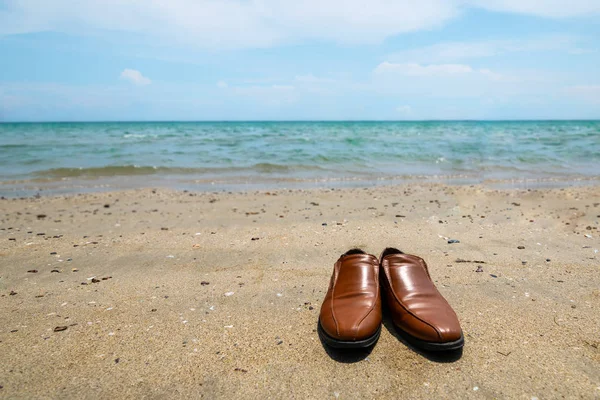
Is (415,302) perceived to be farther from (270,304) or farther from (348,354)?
(270,304)

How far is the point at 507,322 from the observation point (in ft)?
9.13

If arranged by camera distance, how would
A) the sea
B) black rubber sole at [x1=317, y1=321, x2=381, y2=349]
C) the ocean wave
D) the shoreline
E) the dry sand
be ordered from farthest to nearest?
the ocean wave < the sea < the shoreline < black rubber sole at [x1=317, y1=321, x2=381, y2=349] < the dry sand

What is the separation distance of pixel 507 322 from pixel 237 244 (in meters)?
3.04

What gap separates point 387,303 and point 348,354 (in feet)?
1.66

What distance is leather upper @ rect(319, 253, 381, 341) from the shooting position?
2342mm

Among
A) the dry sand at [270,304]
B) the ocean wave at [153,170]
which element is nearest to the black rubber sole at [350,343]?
the dry sand at [270,304]

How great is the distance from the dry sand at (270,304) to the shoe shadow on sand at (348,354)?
0.4 inches

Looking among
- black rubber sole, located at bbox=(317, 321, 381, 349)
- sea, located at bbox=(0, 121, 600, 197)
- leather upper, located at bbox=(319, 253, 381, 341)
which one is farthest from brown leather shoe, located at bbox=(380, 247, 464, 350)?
sea, located at bbox=(0, 121, 600, 197)

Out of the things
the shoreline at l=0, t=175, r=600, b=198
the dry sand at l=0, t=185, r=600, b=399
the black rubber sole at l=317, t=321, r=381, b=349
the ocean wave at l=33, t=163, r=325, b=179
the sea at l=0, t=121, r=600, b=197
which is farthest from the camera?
the ocean wave at l=33, t=163, r=325, b=179

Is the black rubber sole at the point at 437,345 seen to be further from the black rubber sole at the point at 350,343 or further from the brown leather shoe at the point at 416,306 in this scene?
the black rubber sole at the point at 350,343

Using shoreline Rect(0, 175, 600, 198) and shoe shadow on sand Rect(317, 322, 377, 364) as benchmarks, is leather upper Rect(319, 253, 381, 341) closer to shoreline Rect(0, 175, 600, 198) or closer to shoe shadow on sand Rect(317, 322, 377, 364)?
shoe shadow on sand Rect(317, 322, 377, 364)

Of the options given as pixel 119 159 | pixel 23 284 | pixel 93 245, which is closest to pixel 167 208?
pixel 93 245

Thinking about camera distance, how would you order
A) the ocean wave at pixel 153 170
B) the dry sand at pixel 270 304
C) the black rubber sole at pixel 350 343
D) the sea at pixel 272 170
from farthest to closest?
the ocean wave at pixel 153 170, the sea at pixel 272 170, the black rubber sole at pixel 350 343, the dry sand at pixel 270 304

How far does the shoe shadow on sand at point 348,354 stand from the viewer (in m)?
2.35
